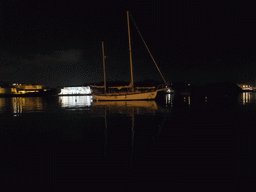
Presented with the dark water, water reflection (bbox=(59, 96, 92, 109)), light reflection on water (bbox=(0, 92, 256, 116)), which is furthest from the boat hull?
the dark water

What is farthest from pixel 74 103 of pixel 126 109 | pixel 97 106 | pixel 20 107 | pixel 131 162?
pixel 131 162

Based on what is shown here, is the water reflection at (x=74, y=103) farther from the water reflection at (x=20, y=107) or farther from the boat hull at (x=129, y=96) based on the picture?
the boat hull at (x=129, y=96)

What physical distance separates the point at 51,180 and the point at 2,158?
2.63 m

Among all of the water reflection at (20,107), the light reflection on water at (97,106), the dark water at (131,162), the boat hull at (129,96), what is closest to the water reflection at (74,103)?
the light reflection on water at (97,106)

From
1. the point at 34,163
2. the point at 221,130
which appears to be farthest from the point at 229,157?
the point at 34,163

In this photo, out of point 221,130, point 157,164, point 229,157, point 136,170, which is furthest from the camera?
point 221,130

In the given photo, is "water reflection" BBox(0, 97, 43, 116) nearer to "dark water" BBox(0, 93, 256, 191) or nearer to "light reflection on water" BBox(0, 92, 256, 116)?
"light reflection on water" BBox(0, 92, 256, 116)

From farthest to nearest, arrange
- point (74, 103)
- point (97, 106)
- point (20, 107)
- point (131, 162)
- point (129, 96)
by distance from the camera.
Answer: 1. point (74, 103)
2. point (129, 96)
3. point (20, 107)
4. point (97, 106)
5. point (131, 162)

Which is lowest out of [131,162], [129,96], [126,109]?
[131,162]

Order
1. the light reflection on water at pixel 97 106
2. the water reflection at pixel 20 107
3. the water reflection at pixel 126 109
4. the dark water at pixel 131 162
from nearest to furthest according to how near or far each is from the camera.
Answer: the dark water at pixel 131 162
the water reflection at pixel 126 109
the light reflection on water at pixel 97 106
the water reflection at pixel 20 107

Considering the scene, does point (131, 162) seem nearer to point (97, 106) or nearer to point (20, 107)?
point (97, 106)

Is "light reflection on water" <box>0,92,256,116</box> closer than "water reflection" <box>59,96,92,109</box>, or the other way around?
"light reflection on water" <box>0,92,256,116</box>

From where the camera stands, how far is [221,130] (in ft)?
30.1

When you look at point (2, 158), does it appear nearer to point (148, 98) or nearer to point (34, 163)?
point (34, 163)
